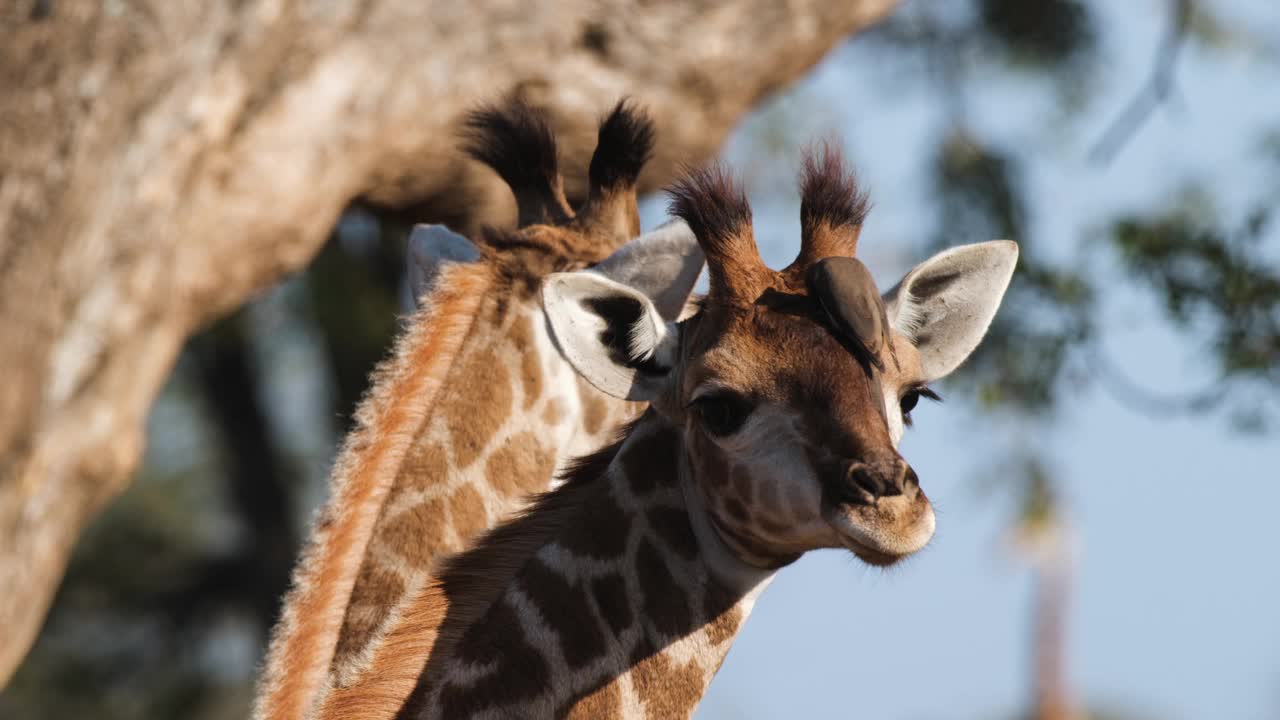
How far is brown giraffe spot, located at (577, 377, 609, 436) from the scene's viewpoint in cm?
622

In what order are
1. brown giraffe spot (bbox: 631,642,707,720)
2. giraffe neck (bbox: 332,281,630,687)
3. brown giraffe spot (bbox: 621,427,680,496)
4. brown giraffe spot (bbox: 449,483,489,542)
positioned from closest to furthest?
brown giraffe spot (bbox: 631,642,707,720) → brown giraffe spot (bbox: 621,427,680,496) → giraffe neck (bbox: 332,281,630,687) → brown giraffe spot (bbox: 449,483,489,542)

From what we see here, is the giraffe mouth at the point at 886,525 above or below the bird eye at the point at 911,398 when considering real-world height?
above

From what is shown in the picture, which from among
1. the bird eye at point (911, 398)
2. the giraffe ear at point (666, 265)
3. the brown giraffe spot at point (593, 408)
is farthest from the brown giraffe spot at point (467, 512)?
the bird eye at point (911, 398)

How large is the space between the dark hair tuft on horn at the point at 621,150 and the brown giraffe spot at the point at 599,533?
195 cm

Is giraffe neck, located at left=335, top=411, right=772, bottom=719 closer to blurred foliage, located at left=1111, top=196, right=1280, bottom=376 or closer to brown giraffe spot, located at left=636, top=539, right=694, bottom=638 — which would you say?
brown giraffe spot, located at left=636, top=539, right=694, bottom=638

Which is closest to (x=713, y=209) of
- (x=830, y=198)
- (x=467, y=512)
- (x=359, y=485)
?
(x=830, y=198)

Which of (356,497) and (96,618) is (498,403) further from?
(96,618)

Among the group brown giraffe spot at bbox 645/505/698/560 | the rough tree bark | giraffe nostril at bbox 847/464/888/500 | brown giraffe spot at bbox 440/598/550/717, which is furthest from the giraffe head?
the rough tree bark

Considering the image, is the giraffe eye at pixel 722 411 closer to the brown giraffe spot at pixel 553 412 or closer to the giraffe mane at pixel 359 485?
the giraffe mane at pixel 359 485

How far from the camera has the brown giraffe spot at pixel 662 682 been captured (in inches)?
167

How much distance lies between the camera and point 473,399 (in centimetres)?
584

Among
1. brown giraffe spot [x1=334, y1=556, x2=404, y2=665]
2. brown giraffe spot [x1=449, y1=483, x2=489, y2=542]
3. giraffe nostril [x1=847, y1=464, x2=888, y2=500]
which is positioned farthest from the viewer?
brown giraffe spot [x1=449, y1=483, x2=489, y2=542]

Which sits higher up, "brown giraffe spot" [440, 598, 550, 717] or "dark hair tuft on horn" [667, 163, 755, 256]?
"dark hair tuft on horn" [667, 163, 755, 256]

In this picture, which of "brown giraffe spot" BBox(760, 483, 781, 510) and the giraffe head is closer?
the giraffe head
